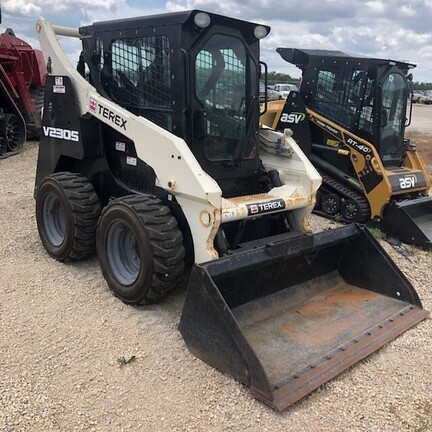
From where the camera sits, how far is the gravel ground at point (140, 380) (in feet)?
9.25

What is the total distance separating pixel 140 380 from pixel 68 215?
195cm

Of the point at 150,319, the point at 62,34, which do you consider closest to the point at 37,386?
the point at 150,319

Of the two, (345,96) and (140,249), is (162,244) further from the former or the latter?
(345,96)

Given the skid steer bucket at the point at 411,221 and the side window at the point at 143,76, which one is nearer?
the side window at the point at 143,76

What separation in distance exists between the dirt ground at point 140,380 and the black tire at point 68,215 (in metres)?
0.42

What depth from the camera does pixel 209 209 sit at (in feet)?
11.6

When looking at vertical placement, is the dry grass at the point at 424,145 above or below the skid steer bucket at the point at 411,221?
below

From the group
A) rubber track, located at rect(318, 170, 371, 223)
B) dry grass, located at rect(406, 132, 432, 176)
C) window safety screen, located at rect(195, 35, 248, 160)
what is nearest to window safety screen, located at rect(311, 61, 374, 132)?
rubber track, located at rect(318, 170, 371, 223)

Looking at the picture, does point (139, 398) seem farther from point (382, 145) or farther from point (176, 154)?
point (382, 145)

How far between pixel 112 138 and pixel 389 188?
3.84m

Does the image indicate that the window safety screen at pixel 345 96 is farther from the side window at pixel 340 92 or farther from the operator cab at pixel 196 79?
the operator cab at pixel 196 79

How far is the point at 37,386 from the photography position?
306 centimetres

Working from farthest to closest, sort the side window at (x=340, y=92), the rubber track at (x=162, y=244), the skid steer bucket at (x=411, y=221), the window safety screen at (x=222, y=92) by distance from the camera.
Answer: the side window at (x=340, y=92) → the skid steer bucket at (x=411, y=221) → the window safety screen at (x=222, y=92) → the rubber track at (x=162, y=244)

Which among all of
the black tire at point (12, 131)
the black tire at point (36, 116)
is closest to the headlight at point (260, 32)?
the black tire at point (12, 131)
